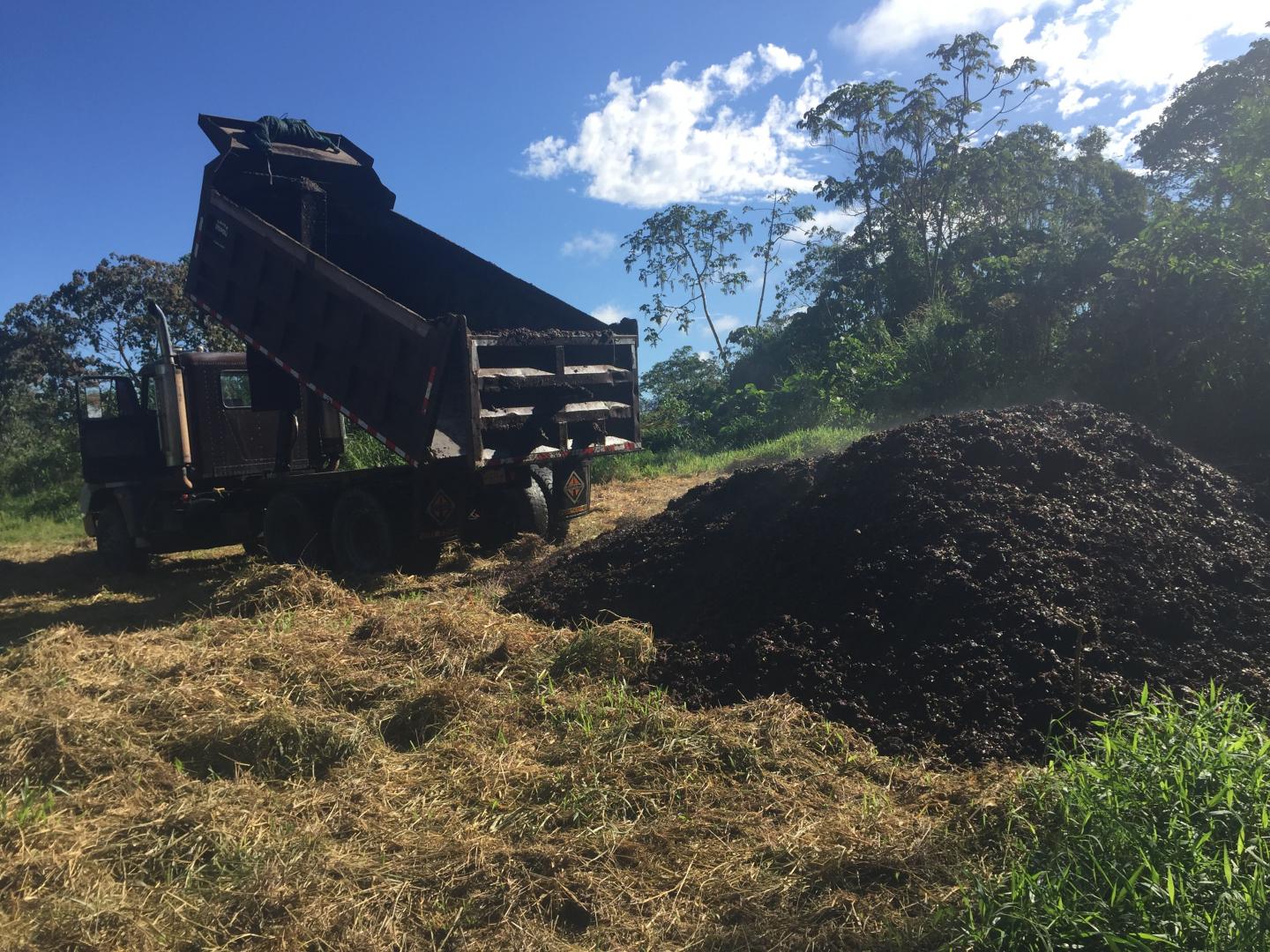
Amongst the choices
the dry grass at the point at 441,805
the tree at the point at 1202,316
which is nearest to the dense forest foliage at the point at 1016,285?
the tree at the point at 1202,316

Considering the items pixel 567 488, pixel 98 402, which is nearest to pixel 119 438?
pixel 98 402

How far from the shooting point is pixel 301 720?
4191mm

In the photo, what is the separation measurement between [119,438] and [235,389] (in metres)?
1.48

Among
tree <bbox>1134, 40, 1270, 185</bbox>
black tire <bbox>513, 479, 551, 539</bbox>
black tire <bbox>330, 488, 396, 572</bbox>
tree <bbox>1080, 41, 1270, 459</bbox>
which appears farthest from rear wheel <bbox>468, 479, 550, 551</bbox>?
tree <bbox>1134, 40, 1270, 185</bbox>

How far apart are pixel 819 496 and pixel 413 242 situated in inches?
230

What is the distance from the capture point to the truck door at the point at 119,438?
32.7ft

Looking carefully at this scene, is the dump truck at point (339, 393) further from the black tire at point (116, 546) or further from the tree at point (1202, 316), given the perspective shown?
the tree at point (1202, 316)

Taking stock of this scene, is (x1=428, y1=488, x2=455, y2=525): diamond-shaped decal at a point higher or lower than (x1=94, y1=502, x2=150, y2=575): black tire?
higher

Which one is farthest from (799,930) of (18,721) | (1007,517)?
(18,721)

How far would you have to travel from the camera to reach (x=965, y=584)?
15.4ft

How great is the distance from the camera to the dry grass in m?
2.82

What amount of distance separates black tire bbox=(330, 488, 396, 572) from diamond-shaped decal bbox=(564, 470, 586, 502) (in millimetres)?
2061

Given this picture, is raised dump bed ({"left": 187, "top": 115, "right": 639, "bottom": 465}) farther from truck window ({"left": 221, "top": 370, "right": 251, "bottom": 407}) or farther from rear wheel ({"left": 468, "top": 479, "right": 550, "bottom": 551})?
truck window ({"left": 221, "top": 370, "right": 251, "bottom": 407})

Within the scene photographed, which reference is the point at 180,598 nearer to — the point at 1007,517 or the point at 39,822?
the point at 39,822
